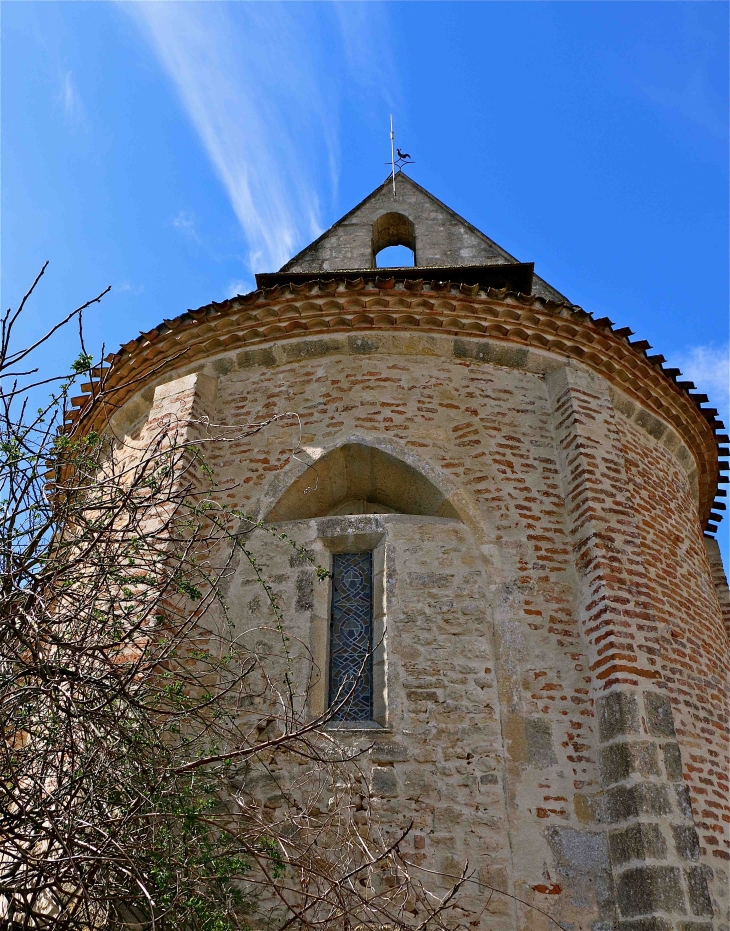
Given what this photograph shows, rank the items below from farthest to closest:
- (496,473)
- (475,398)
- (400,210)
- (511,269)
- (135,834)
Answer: (400,210)
(511,269)
(475,398)
(496,473)
(135,834)

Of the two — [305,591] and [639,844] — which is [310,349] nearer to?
[305,591]

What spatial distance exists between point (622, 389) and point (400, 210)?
498cm

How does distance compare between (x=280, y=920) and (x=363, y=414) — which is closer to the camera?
(x=280, y=920)

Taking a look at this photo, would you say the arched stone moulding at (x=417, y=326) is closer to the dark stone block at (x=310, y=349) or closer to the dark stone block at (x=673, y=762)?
the dark stone block at (x=310, y=349)

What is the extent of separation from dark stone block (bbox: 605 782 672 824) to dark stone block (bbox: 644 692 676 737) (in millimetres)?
347

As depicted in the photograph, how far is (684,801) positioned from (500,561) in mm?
1919

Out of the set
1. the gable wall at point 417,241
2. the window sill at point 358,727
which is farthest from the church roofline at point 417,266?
the window sill at point 358,727

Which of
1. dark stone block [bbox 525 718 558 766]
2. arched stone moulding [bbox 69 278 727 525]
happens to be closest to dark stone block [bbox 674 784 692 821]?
dark stone block [bbox 525 718 558 766]

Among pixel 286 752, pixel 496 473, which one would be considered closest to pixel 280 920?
pixel 286 752

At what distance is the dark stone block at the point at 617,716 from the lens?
5.02m

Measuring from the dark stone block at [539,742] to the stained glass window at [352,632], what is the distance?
1.07 m

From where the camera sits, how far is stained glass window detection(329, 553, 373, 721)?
5617 millimetres

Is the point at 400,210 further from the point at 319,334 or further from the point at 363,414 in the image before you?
the point at 363,414

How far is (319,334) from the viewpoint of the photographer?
7148mm
